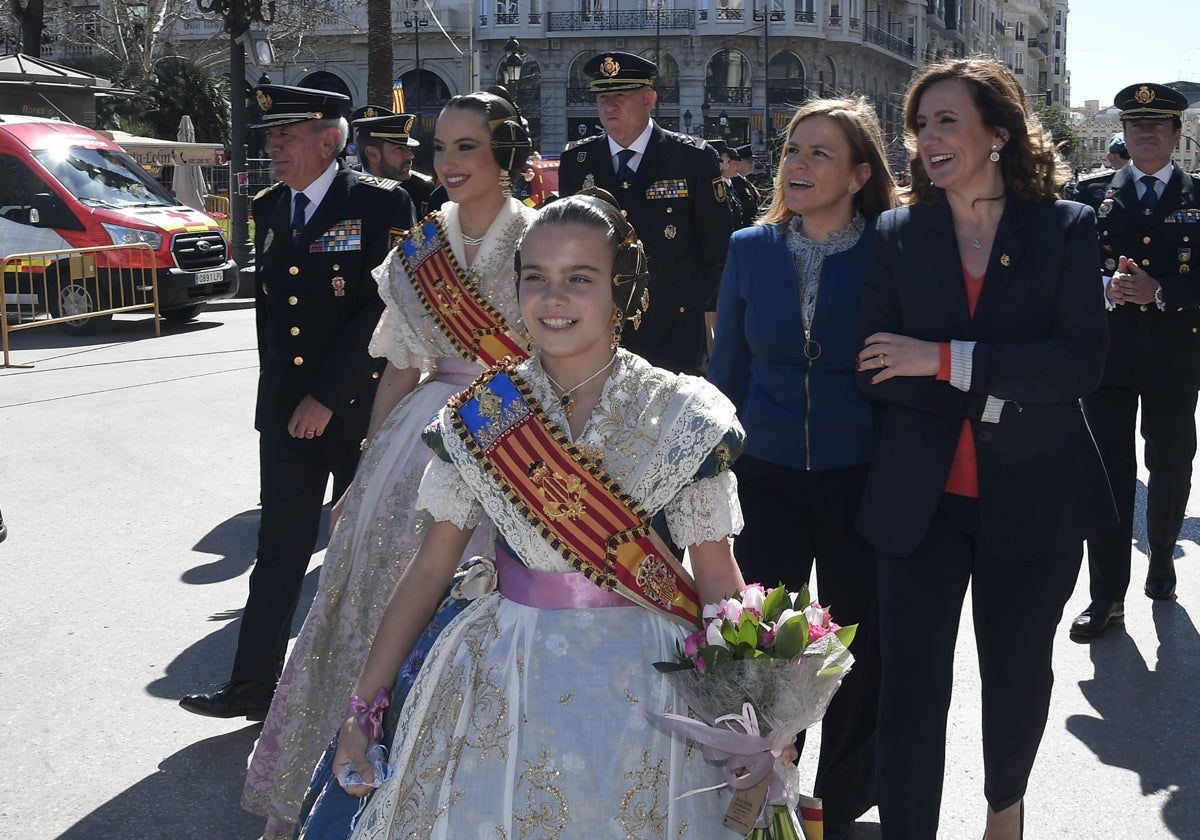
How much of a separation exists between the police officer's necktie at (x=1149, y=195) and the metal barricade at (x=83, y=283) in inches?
496

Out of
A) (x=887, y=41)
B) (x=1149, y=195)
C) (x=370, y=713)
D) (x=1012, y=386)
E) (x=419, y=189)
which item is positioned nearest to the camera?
(x=370, y=713)

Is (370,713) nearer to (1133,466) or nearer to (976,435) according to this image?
(976,435)

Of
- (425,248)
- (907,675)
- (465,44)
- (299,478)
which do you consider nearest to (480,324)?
(425,248)

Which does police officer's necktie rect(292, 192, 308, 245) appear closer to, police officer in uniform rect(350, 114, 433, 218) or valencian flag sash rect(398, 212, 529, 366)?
valencian flag sash rect(398, 212, 529, 366)

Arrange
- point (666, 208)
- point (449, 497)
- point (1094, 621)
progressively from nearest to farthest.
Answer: point (449, 497)
point (1094, 621)
point (666, 208)

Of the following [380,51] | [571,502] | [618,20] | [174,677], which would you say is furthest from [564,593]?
[618,20]

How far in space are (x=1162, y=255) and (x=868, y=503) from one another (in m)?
3.33

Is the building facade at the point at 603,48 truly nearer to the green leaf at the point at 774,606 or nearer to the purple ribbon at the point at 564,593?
the purple ribbon at the point at 564,593

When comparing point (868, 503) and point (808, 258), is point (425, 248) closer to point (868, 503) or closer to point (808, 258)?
point (808, 258)

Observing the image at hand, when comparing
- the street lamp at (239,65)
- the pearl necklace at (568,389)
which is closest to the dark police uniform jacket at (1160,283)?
the pearl necklace at (568,389)

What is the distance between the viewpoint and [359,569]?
428 cm

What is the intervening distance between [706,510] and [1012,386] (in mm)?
913

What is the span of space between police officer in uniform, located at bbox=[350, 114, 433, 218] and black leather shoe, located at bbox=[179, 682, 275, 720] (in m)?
4.71

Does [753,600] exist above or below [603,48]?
below
